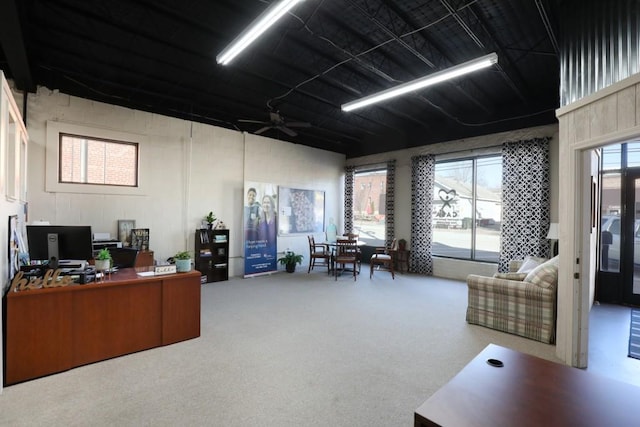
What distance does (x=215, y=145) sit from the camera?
6.41 meters

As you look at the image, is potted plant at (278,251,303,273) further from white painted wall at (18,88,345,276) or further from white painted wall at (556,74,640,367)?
white painted wall at (556,74,640,367)

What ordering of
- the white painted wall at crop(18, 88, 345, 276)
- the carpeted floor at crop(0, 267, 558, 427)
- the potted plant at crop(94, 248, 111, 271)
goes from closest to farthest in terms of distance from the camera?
1. the carpeted floor at crop(0, 267, 558, 427)
2. the potted plant at crop(94, 248, 111, 271)
3. the white painted wall at crop(18, 88, 345, 276)

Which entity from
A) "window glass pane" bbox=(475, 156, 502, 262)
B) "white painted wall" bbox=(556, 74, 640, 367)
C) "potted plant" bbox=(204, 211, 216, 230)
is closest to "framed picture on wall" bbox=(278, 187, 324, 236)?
"potted plant" bbox=(204, 211, 216, 230)

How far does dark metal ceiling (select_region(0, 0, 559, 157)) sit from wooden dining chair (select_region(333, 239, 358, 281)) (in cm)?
293

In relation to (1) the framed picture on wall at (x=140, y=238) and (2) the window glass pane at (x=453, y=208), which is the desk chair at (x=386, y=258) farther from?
(1) the framed picture on wall at (x=140, y=238)

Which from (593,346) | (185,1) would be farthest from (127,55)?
(593,346)

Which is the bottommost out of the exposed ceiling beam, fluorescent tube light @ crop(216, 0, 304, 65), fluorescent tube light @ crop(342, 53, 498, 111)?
the exposed ceiling beam

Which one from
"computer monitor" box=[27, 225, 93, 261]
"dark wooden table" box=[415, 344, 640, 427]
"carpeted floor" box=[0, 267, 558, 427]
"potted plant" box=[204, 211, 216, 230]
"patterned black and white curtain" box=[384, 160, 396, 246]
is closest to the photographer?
"dark wooden table" box=[415, 344, 640, 427]

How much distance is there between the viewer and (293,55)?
13.0 ft

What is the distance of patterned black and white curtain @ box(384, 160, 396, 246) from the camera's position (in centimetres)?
759

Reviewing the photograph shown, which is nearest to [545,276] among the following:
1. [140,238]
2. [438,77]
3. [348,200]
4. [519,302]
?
[519,302]

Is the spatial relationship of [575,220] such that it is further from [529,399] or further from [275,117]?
[275,117]

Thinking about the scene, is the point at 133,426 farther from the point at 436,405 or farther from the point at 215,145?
the point at 215,145

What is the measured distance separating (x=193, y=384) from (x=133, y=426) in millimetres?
530
